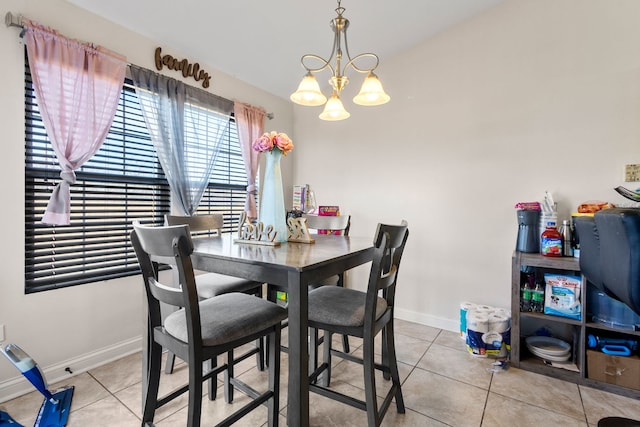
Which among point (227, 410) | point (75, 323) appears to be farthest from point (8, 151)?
point (227, 410)

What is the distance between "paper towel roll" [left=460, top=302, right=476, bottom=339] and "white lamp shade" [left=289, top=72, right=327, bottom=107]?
80.3 inches

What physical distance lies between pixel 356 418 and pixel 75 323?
1889 mm

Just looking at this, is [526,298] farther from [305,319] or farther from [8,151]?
[8,151]

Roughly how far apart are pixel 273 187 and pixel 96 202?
4.40 ft

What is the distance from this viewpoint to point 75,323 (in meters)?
1.93

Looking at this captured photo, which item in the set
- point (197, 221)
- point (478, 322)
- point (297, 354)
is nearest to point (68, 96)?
point (197, 221)

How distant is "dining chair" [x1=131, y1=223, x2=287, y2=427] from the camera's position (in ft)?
3.50

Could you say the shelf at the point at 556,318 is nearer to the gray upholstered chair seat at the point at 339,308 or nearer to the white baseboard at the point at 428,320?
the white baseboard at the point at 428,320

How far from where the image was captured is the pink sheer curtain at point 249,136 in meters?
2.98

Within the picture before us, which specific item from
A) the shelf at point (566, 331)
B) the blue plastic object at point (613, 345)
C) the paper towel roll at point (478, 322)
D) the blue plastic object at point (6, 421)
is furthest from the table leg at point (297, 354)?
the blue plastic object at point (613, 345)

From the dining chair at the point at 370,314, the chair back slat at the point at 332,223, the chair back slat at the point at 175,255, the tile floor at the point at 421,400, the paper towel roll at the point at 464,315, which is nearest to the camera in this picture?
the chair back slat at the point at 175,255

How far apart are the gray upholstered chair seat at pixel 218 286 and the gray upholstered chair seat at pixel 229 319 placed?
0.38m

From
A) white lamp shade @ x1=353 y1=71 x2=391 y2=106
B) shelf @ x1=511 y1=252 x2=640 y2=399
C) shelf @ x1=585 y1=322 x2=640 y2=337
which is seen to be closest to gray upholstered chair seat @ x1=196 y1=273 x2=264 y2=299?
white lamp shade @ x1=353 y1=71 x2=391 y2=106

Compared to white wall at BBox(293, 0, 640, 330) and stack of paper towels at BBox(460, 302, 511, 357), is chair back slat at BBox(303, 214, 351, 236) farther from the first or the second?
stack of paper towels at BBox(460, 302, 511, 357)
